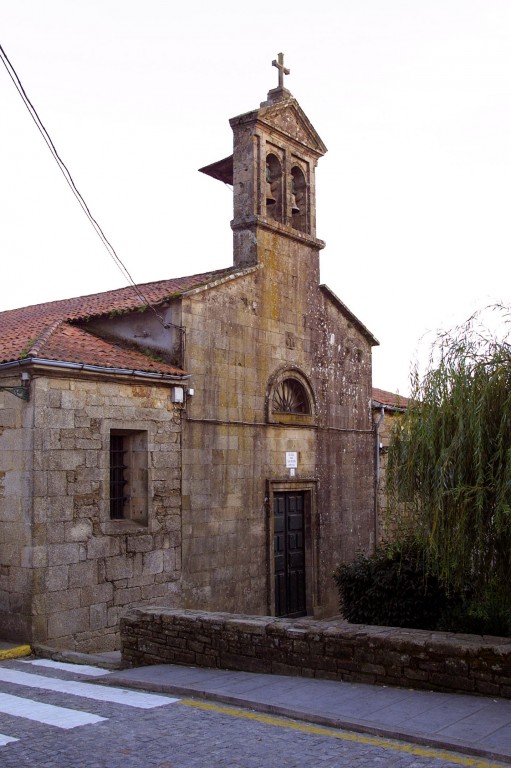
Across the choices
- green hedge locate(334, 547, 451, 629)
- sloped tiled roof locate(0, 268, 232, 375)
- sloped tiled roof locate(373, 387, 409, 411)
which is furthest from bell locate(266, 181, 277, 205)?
green hedge locate(334, 547, 451, 629)

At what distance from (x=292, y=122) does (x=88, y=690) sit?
12.7 metres

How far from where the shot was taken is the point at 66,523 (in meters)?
11.1

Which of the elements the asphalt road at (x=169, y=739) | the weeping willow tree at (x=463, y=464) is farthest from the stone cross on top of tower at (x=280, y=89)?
the asphalt road at (x=169, y=739)

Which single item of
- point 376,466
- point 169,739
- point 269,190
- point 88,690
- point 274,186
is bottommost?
point 88,690

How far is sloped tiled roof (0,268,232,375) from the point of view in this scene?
11484mm

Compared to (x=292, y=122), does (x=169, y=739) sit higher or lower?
lower

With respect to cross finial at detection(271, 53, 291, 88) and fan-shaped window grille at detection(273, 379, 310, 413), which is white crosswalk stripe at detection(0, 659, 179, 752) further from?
cross finial at detection(271, 53, 291, 88)

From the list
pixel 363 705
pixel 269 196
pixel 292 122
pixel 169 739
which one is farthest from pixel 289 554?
pixel 169 739

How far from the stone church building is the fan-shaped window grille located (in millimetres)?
44

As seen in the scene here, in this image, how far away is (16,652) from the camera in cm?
1020

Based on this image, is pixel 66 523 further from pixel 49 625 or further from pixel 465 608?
pixel 465 608

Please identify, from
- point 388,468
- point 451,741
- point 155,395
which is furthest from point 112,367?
point 451,741

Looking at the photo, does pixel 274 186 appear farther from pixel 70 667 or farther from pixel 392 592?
pixel 70 667

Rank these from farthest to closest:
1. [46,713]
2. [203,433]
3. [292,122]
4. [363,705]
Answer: [292,122] < [203,433] < [46,713] < [363,705]
